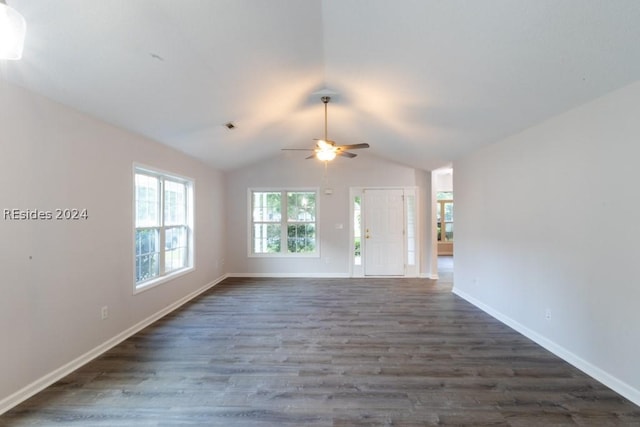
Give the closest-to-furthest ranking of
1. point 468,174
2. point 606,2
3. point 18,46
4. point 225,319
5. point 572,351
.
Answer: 1. point 18,46
2. point 606,2
3. point 572,351
4. point 225,319
5. point 468,174

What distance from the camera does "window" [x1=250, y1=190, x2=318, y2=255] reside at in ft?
22.1

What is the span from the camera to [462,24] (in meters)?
2.06

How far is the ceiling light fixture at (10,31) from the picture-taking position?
1050 millimetres

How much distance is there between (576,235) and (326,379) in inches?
103

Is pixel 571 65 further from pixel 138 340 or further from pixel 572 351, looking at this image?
pixel 138 340

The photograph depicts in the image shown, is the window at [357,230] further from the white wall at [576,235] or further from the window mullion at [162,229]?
the window mullion at [162,229]

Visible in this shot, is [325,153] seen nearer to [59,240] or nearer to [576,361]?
[59,240]

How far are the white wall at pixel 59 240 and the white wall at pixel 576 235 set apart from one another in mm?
4554

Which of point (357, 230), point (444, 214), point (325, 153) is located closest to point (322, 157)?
point (325, 153)

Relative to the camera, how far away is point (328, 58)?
3.00 metres

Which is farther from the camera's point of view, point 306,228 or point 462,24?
point 306,228

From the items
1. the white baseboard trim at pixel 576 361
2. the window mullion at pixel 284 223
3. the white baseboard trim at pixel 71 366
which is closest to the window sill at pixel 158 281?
the white baseboard trim at pixel 71 366

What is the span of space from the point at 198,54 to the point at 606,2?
8.98 ft

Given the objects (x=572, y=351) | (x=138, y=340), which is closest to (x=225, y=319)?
(x=138, y=340)
